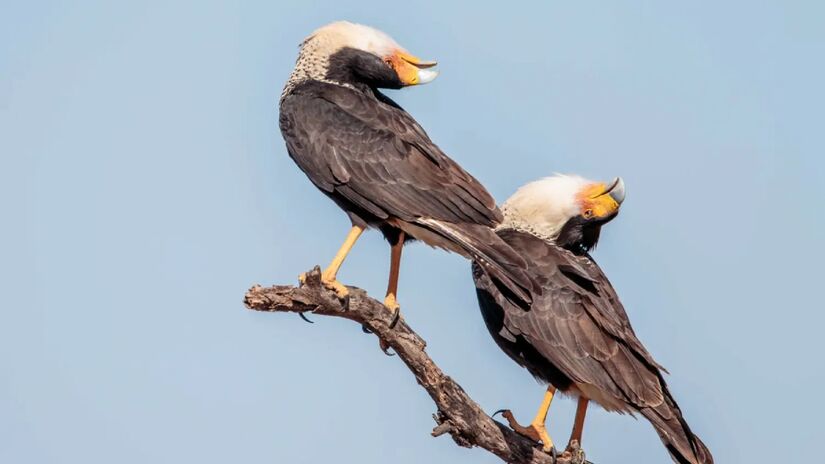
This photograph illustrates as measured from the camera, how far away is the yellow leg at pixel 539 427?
34.5 ft

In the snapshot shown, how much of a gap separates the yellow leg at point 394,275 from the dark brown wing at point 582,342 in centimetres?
69

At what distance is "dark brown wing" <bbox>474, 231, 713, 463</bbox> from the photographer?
10344mm

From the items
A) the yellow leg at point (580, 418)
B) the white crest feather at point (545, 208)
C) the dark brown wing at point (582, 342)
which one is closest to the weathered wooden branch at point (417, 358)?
the dark brown wing at point (582, 342)

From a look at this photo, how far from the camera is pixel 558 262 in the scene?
10.9 meters

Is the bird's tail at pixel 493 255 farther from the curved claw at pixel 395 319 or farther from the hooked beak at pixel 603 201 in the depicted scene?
the hooked beak at pixel 603 201

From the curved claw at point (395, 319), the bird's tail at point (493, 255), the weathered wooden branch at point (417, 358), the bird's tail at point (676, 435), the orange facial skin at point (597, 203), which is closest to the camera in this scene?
the weathered wooden branch at point (417, 358)

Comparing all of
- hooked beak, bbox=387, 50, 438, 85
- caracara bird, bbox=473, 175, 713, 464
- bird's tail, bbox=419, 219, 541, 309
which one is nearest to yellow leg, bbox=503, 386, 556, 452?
caracara bird, bbox=473, 175, 713, 464

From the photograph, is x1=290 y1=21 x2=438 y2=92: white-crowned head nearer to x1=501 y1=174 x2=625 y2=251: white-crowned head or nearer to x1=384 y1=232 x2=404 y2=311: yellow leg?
x1=384 y1=232 x2=404 y2=311: yellow leg

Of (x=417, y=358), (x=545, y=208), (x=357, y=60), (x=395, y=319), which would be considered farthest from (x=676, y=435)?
(x=357, y=60)

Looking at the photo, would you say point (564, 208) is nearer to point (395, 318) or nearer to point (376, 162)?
point (376, 162)

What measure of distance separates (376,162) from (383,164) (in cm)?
5

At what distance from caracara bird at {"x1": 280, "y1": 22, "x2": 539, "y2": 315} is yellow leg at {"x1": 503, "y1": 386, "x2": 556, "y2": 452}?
3.98 ft

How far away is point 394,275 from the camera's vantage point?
1047 cm

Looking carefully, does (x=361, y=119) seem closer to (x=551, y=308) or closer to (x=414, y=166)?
(x=414, y=166)
